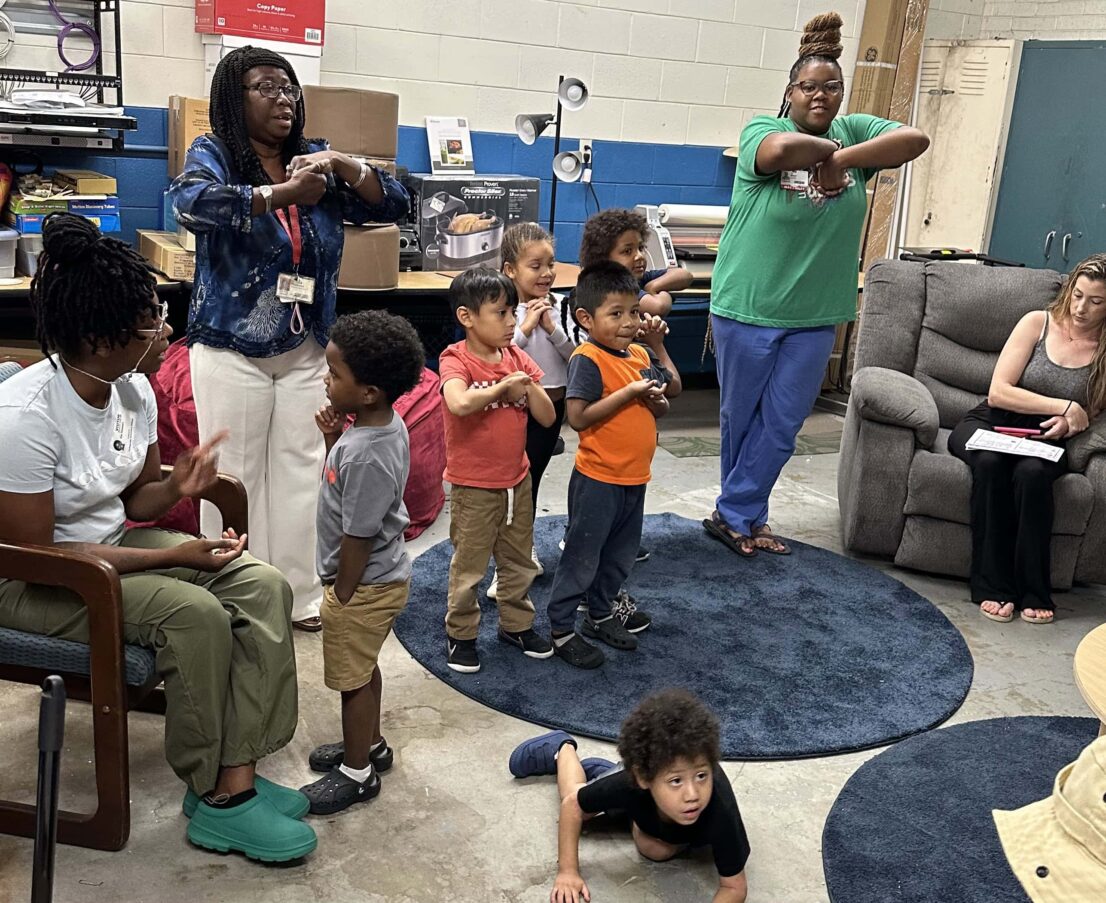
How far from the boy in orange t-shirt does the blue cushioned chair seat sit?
46.9 inches

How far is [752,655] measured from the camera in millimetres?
3104

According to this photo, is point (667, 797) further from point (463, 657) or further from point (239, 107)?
point (239, 107)

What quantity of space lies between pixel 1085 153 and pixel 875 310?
272cm

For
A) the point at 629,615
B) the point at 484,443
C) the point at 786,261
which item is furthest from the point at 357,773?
the point at 786,261

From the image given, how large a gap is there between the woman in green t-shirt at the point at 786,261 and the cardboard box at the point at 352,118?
4.49 feet

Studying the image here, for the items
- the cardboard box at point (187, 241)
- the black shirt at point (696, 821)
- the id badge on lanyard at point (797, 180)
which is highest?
the id badge on lanyard at point (797, 180)

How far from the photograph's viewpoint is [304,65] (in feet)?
14.0

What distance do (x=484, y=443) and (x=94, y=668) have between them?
3.53 ft

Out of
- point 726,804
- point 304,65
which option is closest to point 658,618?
point 726,804

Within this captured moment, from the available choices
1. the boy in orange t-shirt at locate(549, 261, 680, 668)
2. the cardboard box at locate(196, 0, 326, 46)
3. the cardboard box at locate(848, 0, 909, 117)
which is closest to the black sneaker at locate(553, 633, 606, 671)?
the boy in orange t-shirt at locate(549, 261, 680, 668)

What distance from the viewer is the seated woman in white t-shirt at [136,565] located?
200 cm

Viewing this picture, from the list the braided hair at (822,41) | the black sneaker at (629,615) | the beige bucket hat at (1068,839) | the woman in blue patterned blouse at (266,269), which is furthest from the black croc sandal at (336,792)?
the braided hair at (822,41)

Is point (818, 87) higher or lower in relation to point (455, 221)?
higher

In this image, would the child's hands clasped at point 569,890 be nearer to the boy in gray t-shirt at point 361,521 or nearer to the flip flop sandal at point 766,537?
the boy in gray t-shirt at point 361,521
